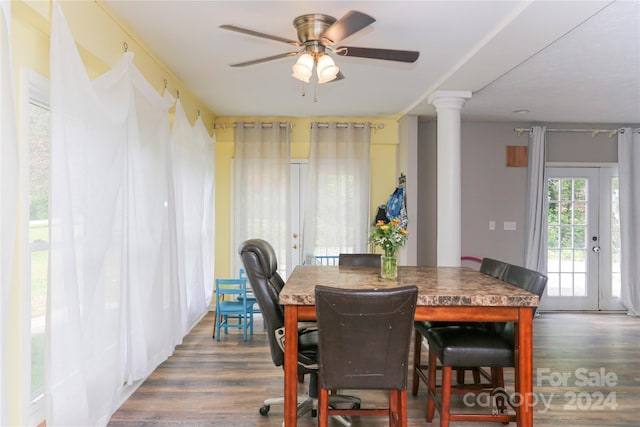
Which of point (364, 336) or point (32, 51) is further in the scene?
point (32, 51)

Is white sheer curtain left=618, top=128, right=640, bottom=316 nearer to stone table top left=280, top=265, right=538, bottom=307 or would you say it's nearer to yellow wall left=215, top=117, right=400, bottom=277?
yellow wall left=215, top=117, right=400, bottom=277

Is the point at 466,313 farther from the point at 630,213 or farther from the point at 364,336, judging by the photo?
the point at 630,213

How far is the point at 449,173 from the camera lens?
4.17 meters

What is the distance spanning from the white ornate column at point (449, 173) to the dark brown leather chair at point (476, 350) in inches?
62.6

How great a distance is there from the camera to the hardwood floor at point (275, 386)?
2.67 meters

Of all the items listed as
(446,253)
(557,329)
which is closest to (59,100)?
(446,253)

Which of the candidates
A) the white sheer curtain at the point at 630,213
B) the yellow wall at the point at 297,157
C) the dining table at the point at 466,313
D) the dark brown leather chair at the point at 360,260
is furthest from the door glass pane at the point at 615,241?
the dining table at the point at 466,313

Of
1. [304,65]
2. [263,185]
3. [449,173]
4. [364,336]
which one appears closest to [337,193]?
[263,185]

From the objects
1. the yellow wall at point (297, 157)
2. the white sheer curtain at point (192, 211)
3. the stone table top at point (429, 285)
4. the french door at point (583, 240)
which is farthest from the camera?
the french door at point (583, 240)

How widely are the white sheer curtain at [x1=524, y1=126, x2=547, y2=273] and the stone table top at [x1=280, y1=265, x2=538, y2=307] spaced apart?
288cm

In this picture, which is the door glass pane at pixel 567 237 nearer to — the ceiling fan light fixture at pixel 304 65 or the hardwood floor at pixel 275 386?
the hardwood floor at pixel 275 386

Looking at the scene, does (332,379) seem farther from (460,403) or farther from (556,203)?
(556,203)

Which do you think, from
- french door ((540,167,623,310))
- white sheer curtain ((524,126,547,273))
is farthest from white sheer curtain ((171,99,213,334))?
french door ((540,167,623,310))

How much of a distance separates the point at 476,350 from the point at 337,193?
11.2 ft
